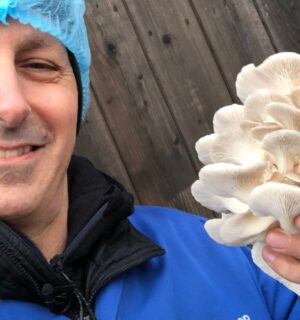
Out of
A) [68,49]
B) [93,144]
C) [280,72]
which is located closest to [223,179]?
Answer: [280,72]

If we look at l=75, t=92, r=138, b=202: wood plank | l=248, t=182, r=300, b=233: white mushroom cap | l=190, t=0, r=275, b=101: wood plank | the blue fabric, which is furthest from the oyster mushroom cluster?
l=190, t=0, r=275, b=101: wood plank

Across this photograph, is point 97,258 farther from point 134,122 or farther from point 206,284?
point 134,122

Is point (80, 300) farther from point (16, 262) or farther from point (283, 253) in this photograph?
point (283, 253)

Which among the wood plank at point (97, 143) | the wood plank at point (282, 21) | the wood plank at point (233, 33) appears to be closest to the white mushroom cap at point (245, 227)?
the wood plank at point (97, 143)

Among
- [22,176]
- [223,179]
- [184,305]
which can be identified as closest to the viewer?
[223,179]

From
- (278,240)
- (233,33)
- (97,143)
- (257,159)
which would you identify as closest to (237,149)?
(257,159)

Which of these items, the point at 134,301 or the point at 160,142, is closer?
the point at 134,301
